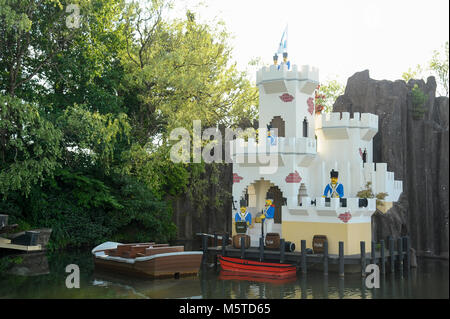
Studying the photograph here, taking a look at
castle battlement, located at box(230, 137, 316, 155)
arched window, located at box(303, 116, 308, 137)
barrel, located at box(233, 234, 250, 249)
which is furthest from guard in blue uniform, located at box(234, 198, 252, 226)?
arched window, located at box(303, 116, 308, 137)

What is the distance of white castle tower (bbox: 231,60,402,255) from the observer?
75.8 feet

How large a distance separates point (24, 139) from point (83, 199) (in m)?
6.31

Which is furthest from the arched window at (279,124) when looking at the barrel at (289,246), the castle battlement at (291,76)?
the barrel at (289,246)

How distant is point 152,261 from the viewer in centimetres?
2056

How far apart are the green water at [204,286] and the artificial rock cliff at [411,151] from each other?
907 cm

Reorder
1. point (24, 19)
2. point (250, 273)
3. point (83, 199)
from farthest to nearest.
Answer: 1. point (83, 199)
2. point (24, 19)
3. point (250, 273)

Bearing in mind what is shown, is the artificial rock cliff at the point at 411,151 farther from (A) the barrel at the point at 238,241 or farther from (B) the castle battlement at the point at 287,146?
(A) the barrel at the point at 238,241

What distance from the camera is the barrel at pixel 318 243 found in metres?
22.6

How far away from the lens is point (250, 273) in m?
21.3

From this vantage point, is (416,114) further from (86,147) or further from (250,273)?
(86,147)

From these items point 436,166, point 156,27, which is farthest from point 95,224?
point 436,166

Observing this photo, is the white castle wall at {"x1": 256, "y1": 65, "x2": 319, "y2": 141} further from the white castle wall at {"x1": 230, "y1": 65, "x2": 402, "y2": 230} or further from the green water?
the green water

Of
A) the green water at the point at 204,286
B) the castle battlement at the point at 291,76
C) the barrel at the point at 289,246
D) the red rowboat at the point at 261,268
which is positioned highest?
the castle battlement at the point at 291,76

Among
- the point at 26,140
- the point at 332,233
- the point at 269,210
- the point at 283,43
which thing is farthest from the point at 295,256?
the point at 26,140
